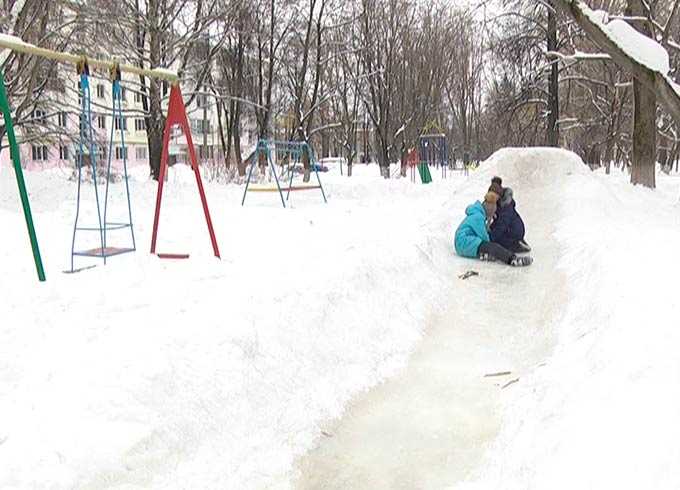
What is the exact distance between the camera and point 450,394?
445 centimetres

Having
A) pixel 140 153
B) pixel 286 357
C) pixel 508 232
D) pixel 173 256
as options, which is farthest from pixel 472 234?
pixel 140 153

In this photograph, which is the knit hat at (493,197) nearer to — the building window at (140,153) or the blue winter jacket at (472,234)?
the blue winter jacket at (472,234)

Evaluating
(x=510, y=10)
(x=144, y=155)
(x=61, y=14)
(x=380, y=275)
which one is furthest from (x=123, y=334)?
(x=144, y=155)

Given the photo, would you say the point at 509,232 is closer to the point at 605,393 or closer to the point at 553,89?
the point at 605,393

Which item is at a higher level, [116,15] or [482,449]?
[116,15]

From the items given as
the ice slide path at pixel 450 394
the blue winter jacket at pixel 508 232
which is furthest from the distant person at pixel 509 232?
the ice slide path at pixel 450 394

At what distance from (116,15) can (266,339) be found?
525 inches

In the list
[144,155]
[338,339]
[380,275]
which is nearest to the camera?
[338,339]

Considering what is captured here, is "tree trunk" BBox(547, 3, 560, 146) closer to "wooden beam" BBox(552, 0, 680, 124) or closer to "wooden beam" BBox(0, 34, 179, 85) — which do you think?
"wooden beam" BBox(552, 0, 680, 124)

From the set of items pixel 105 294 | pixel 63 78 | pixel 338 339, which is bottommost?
pixel 338 339

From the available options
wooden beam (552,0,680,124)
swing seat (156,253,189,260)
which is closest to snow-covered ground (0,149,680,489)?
swing seat (156,253,189,260)

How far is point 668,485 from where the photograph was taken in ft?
7.02

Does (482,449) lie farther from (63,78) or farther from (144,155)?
(144,155)

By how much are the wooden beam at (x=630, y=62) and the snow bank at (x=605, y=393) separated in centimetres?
309
